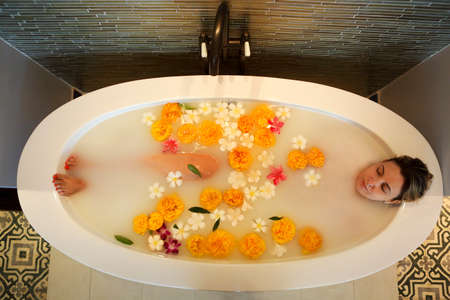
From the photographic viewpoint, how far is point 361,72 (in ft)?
4.84

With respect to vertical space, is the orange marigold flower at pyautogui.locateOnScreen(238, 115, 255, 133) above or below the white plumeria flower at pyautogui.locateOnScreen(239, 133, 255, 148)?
above

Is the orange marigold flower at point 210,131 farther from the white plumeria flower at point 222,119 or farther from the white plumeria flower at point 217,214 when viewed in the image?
the white plumeria flower at point 217,214

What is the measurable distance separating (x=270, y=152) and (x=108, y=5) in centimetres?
93

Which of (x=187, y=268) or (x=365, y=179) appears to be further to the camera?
(x=365, y=179)

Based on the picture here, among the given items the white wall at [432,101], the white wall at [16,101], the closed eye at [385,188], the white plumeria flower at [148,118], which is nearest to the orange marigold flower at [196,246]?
the white plumeria flower at [148,118]

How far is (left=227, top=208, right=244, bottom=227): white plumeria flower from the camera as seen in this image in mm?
1310

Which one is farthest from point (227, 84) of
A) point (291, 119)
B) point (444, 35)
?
point (444, 35)

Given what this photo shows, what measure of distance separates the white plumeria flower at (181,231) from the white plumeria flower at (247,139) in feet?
1.57

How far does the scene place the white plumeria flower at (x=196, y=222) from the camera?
129 centimetres

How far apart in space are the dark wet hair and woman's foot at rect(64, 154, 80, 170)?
4.59ft

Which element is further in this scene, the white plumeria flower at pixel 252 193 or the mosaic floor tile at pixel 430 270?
the mosaic floor tile at pixel 430 270

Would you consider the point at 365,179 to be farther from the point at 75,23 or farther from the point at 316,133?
the point at 75,23

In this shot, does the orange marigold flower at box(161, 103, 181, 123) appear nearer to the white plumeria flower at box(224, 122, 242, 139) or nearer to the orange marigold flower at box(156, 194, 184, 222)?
the white plumeria flower at box(224, 122, 242, 139)

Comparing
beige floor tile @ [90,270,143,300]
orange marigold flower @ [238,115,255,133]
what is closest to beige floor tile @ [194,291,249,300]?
beige floor tile @ [90,270,143,300]
